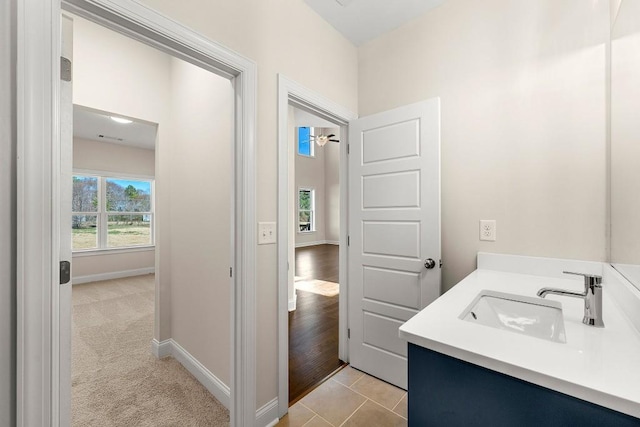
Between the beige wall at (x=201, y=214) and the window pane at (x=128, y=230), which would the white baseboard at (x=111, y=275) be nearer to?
the window pane at (x=128, y=230)

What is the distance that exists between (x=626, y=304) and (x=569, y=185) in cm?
78

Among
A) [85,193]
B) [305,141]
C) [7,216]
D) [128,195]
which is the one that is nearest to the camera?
[7,216]

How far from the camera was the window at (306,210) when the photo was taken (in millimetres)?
9750

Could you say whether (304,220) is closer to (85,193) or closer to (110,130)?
(85,193)

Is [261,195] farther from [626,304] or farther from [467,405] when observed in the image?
[626,304]

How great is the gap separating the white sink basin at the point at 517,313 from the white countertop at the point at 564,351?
74mm

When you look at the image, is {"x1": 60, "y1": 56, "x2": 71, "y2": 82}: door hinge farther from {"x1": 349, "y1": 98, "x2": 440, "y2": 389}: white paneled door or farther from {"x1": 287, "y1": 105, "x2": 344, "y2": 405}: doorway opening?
{"x1": 349, "y1": 98, "x2": 440, "y2": 389}: white paneled door

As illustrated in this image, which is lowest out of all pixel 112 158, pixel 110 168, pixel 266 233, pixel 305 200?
pixel 266 233

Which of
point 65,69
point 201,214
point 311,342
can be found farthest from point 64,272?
point 311,342

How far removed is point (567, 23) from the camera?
1.50 metres

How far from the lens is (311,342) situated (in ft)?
8.77

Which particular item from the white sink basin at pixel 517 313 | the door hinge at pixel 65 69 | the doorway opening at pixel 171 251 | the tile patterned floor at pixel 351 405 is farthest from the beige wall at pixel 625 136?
the door hinge at pixel 65 69

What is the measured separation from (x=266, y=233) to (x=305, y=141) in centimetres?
867

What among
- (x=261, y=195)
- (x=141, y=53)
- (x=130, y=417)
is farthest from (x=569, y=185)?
(x=141, y=53)
